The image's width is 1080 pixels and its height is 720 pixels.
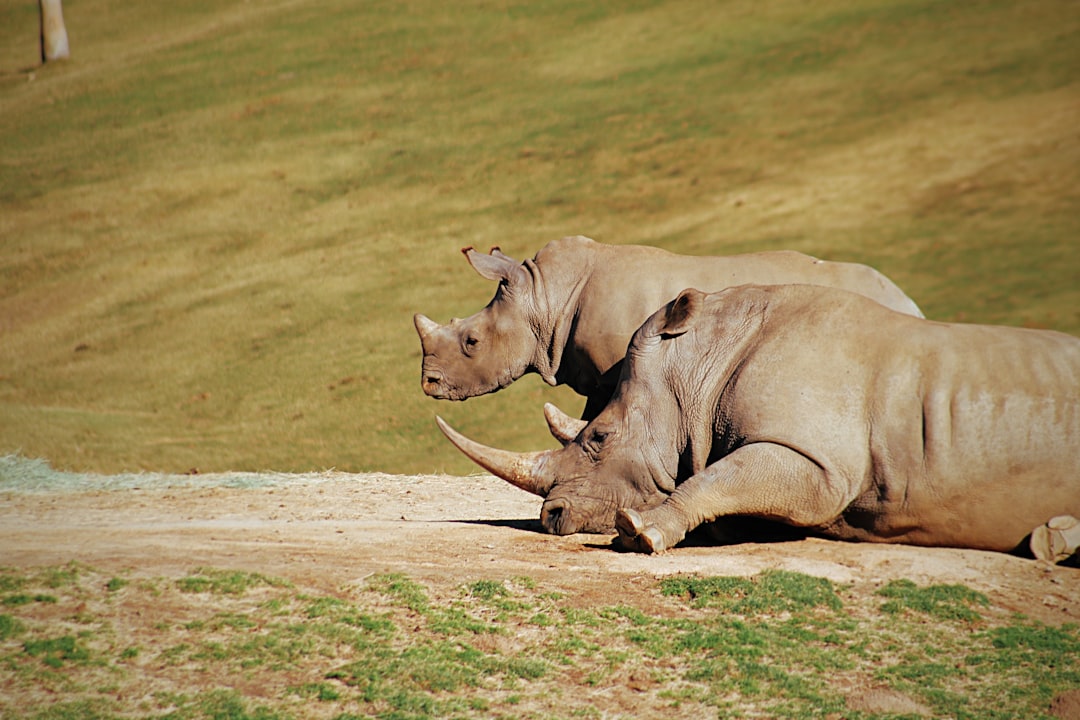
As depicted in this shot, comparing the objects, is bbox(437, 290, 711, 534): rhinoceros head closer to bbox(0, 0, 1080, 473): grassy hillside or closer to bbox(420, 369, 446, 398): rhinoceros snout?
bbox(420, 369, 446, 398): rhinoceros snout

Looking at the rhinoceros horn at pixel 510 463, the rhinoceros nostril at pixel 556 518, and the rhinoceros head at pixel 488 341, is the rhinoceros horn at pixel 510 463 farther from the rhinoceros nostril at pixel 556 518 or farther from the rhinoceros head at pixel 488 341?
the rhinoceros head at pixel 488 341

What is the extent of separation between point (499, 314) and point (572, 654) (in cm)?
483

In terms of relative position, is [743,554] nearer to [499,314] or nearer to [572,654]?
[572,654]

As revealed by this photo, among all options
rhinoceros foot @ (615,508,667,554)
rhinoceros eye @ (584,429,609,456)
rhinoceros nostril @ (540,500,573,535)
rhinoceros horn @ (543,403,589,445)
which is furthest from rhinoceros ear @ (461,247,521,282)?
rhinoceros foot @ (615,508,667,554)

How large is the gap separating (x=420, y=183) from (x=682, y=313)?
15.6 meters

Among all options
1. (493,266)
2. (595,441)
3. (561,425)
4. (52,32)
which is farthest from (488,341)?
(52,32)

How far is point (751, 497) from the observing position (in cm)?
714

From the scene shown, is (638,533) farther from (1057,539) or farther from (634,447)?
(1057,539)

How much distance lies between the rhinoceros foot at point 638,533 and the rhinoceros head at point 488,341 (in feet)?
10.7

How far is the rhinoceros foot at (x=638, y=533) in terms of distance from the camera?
714 cm

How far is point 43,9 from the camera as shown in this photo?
2836 cm

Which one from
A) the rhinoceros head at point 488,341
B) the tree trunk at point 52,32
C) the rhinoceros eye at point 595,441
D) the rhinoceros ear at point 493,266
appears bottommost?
the rhinoceros eye at point 595,441

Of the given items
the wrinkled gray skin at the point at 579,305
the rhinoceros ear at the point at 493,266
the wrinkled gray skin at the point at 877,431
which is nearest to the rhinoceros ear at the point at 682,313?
the wrinkled gray skin at the point at 877,431

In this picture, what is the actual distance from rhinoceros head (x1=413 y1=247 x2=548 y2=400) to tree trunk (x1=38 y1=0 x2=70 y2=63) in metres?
21.4
